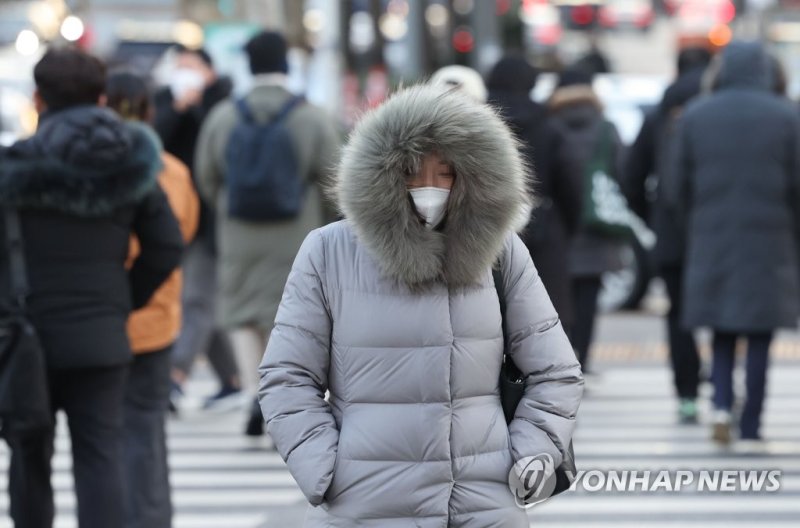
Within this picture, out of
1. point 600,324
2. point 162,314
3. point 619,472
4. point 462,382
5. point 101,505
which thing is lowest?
point 600,324

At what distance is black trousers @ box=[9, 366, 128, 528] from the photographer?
588 centimetres

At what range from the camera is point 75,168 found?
5.77 metres

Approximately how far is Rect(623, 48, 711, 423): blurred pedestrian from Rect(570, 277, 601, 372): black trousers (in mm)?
946

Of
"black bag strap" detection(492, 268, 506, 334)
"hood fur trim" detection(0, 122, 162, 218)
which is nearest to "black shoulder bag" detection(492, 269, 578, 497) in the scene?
"black bag strap" detection(492, 268, 506, 334)

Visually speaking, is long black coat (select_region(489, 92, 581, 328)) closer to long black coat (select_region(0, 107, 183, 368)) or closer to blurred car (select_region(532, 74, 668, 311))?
long black coat (select_region(0, 107, 183, 368))

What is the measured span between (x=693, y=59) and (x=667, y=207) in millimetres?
1081

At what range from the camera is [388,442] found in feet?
13.5

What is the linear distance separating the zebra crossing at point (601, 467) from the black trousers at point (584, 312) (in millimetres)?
373

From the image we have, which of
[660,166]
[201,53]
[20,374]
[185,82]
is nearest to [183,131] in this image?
[185,82]

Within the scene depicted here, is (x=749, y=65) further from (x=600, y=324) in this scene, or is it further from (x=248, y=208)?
(x=600, y=324)

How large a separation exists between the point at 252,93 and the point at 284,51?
0.29m

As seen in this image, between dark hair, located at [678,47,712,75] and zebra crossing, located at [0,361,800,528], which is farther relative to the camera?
dark hair, located at [678,47,712,75]

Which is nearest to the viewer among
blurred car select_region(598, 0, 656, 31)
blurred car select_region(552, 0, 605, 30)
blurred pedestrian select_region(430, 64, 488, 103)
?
blurred pedestrian select_region(430, 64, 488, 103)

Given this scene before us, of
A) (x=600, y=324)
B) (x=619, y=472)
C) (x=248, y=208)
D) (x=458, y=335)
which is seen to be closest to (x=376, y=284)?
(x=458, y=335)
